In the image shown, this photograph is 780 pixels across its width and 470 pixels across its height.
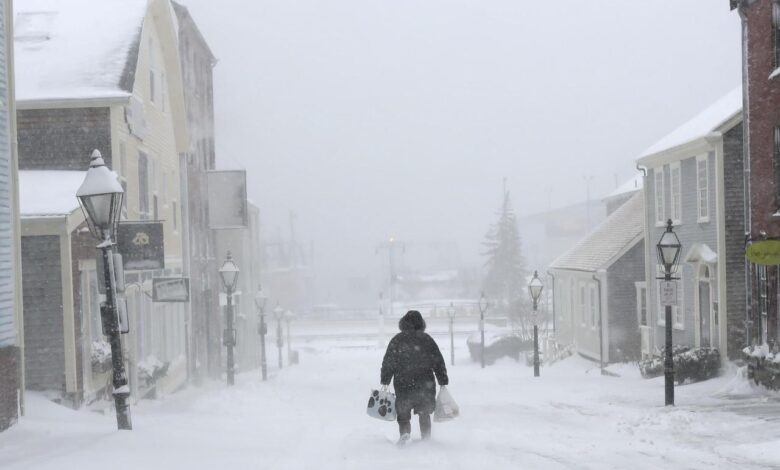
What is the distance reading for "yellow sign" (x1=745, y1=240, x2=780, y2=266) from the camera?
16969 millimetres

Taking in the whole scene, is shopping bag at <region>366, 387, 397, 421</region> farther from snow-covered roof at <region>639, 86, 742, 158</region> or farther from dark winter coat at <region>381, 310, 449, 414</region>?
snow-covered roof at <region>639, 86, 742, 158</region>

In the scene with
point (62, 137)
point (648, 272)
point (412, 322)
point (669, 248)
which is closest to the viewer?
point (412, 322)

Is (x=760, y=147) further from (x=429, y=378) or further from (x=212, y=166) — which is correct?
(x=212, y=166)

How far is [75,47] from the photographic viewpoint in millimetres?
21047

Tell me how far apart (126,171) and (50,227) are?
4.89 m

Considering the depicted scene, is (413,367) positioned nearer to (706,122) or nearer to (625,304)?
(706,122)

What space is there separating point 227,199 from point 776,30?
2162 centimetres

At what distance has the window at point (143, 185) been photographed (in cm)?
2328

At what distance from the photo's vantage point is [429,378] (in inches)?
434

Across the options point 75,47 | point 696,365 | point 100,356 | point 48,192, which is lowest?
point 696,365

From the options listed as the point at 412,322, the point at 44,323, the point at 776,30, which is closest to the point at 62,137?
the point at 44,323

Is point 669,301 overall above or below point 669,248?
below

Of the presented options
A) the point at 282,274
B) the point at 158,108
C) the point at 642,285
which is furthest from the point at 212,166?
the point at 282,274

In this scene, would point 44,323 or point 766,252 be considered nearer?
point 44,323
